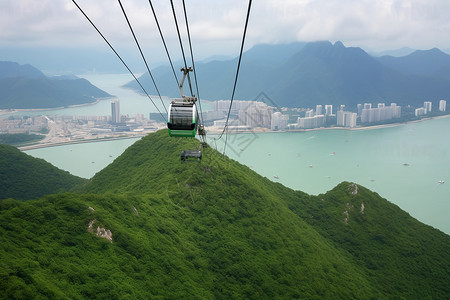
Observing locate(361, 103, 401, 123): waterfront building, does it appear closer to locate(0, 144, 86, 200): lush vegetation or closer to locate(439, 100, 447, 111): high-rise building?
locate(439, 100, 447, 111): high-rise building

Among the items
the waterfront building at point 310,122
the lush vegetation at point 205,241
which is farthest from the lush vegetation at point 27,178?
the waterfront building at point 310,122

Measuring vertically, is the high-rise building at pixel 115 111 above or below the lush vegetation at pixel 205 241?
above

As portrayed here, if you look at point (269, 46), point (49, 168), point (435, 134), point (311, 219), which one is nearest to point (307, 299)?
point (311, 219)

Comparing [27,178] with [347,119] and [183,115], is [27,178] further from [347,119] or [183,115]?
[347,119]

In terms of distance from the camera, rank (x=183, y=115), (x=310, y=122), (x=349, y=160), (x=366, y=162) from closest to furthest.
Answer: (x=183, y=115)
(x=366, y=162)
(x=349, y=160)
(x=310, y=122)

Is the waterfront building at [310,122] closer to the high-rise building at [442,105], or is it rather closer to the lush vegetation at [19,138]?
the high-rise building at [442,105]

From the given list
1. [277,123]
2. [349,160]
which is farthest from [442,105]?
[349,160]
